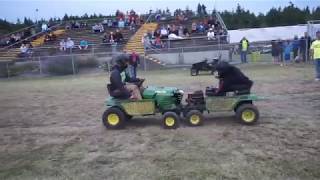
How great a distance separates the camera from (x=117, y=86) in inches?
382

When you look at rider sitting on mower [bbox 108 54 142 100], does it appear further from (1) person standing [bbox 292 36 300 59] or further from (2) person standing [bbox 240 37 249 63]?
(1) person standing [bbox 292 36 300 59]

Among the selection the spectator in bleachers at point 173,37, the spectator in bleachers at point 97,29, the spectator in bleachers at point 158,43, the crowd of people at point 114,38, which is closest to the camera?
the spectator in bleachers at point 158,43

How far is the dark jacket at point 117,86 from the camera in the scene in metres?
9.68

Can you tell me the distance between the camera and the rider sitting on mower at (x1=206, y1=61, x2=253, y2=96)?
9555 mm

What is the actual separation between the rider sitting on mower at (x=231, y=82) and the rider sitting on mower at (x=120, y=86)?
1567 millimetres

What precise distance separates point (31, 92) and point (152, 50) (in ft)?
37.9

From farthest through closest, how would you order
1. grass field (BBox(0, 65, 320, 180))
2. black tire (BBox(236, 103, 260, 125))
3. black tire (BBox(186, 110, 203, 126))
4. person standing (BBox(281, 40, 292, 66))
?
person standing (BBox(281, 40, 292, 66)), black tire (BBox(186, 110, 203, 126)), black tire (BBox(236, 103, 260, 125)), grass field (BBox(0, 65, 320, 180))

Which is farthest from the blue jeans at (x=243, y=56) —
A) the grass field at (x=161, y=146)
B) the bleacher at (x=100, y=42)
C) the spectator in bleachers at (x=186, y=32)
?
the grass field at (x=161, y=146)

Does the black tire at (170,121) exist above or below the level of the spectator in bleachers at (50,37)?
below

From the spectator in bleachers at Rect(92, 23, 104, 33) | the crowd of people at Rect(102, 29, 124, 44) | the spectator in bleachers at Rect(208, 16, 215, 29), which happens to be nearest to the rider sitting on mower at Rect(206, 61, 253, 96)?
the crowd of people at Rect(102, 29, 124, 44)

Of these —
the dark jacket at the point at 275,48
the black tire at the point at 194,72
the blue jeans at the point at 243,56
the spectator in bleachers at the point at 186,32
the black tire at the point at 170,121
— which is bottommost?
the black tire at the point at 170,121

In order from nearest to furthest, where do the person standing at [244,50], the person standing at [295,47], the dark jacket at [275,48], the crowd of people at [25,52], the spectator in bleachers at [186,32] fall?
the person standing at [295,47], the dark jacket at [275,48], the person standing at [244,50], the crowd of people at [25,52], the spectator in bleachers at [186,32]

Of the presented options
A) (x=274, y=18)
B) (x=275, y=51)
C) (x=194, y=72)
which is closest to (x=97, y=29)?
(x=275, y=51)

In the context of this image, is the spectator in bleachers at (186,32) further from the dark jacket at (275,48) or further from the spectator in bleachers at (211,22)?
the dark jacket at (275,48)
